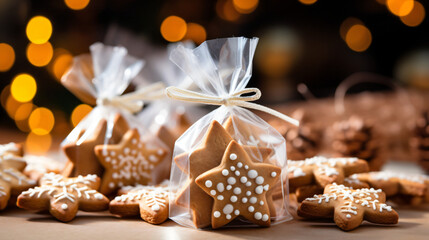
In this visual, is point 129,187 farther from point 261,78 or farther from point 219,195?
point 261,78

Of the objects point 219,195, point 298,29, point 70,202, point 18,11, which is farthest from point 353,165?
point 18,11

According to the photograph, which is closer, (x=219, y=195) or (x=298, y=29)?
(x=219, y=195)

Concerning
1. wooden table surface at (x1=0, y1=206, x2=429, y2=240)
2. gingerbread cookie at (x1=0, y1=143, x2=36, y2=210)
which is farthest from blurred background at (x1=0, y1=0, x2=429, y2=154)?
wooden table surface at (x1=0, y1=206, x2=429, y2=240)

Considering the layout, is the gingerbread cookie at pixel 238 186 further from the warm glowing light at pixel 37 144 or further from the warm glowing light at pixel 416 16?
the warm glowing light at pixel 416 16

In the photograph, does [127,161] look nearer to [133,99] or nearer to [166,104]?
[133,99]

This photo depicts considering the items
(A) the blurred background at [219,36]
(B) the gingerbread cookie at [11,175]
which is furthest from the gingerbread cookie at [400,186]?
(A) the blurred background at [219,36]

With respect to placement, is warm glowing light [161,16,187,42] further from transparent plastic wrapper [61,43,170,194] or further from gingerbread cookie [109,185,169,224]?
gingerbread cookie [109,185,169,224]
